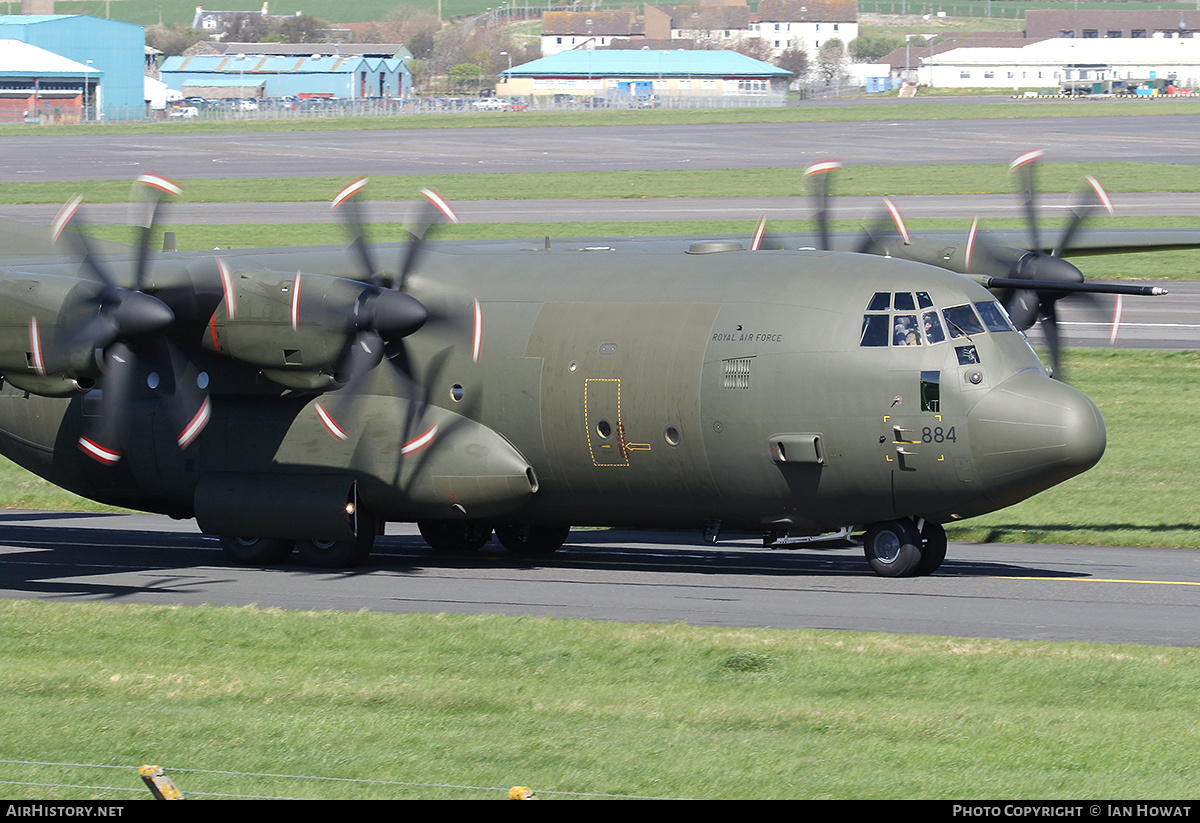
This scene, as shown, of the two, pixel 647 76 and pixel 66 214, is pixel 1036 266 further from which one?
pixel 647 76

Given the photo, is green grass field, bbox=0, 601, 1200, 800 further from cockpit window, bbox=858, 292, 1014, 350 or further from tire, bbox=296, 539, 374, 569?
cockpit window, bbox=858, 292, 1014, 350

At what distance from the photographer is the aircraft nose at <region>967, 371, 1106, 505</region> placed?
756 inches

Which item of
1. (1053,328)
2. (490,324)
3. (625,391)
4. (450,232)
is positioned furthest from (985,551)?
(450,232)

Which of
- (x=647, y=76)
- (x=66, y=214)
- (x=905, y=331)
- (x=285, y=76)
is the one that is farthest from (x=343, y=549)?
(x=285, y=76)

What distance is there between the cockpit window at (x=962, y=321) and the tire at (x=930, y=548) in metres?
2.86

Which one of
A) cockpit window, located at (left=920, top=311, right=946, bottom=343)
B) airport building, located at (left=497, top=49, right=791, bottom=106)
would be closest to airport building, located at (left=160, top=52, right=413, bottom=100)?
airport building, located at (left=497, top=49, right=791, bottom=106)

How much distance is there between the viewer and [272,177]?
76688 millimetres

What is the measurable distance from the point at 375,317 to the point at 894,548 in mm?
8084

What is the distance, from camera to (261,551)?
23.8 metres

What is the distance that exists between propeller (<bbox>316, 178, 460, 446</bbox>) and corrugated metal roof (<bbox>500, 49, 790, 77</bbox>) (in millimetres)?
152409

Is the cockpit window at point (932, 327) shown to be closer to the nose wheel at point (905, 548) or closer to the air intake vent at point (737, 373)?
the air intake vent at point (737, 373)

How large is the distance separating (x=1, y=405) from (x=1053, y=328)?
701 inches

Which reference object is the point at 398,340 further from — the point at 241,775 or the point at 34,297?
the point at 241,775

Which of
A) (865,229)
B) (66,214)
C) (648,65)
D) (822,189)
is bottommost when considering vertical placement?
(865,229)
